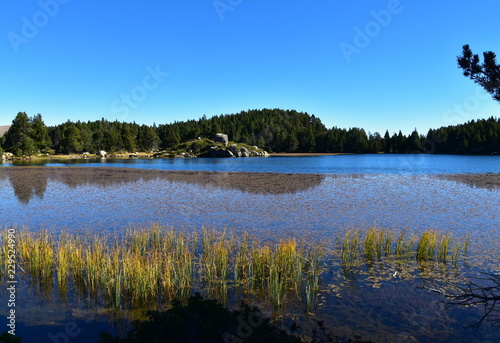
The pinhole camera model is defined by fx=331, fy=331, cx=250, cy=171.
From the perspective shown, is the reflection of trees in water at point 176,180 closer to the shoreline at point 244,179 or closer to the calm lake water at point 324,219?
the shoreline at point 244,179

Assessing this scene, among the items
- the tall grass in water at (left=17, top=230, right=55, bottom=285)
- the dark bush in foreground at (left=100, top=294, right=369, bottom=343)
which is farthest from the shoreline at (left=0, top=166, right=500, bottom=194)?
the dark bush in foreground at (left=100, top=294, right=369, bottom=343)

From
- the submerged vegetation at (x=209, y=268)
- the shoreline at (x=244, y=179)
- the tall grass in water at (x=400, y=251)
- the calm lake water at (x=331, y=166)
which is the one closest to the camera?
the submerged vegetation at (x=209, y=268)

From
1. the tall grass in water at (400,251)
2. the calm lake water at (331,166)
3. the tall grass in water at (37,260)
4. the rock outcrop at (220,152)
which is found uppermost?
the rock outcrop at (220,152)

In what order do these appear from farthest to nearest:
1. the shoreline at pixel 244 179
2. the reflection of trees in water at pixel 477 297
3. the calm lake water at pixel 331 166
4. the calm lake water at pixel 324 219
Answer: the calm lake water at pixel 331 166 < the shoreline at pixel 244 179 < the calm lake water at pixel 324 219 < the reflection of trees in water at pixel 477 297

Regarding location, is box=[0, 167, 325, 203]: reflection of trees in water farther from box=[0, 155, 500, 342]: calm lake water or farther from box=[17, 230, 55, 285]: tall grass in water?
box=[17, 230, 55, 285]: tall grass in water

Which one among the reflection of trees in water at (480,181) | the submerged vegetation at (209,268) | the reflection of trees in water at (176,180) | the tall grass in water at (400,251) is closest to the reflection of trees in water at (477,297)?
the submerged vegetation at (209,268)

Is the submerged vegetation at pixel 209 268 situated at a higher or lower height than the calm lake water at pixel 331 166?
Result: lower

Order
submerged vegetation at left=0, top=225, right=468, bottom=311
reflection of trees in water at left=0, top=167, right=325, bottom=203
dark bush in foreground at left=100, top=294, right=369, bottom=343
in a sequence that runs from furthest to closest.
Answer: reflection of trees in water at left=0, top=167, right=325, bottom=203 → submerged vegetation at left=0, top=225, right=468, bottom=311 → dark bush in foreground at left=100, top=294, right=369, bottom=343

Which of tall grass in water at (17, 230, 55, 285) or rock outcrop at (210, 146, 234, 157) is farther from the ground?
rock outcrop at (210, 146, 234, 157)

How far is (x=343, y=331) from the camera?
840 centimetres

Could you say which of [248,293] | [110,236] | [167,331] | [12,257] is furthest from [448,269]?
[12,257]

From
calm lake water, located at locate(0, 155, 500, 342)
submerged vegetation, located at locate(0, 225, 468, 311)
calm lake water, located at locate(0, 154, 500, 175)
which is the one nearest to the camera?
calm lake water, located at locate(0, 155, 500, 342)

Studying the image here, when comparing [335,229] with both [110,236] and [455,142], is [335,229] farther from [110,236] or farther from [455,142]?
[455,142]

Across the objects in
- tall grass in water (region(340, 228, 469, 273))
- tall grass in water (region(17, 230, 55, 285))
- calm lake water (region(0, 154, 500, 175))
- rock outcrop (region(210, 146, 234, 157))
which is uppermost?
rock outcrop (region(210, 146, 234, 157))
